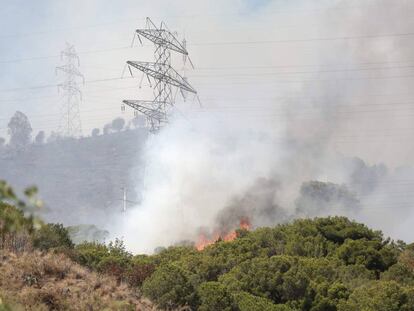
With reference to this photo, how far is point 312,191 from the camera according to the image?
359 ft

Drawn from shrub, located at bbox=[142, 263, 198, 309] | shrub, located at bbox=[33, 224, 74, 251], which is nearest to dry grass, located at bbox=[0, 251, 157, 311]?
shrub, located at bbox=[142, 263, 198, 309]

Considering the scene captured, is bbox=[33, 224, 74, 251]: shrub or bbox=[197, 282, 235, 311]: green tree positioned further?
bbox=[33, 224, 74, 251]: shrub

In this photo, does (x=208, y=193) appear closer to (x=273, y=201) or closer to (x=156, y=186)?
(x=156, y=186)

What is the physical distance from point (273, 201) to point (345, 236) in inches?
1618

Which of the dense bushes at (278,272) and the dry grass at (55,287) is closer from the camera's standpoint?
the dry grass at (55,287)

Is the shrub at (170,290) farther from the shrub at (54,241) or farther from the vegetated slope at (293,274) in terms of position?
the shrub at (54,241)

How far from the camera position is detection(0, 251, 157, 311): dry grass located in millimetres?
20766

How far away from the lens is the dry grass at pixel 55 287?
818 inches

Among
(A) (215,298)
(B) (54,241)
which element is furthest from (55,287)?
(B) (54,241)

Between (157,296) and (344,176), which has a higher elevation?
(344,176)

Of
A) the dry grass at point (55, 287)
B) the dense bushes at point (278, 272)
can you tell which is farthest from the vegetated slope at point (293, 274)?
the dry grass at point (55, 287)

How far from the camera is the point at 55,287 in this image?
2264 centimetres

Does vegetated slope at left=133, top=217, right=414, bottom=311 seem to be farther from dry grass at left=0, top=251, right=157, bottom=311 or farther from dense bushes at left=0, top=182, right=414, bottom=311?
dry grass at left=0, top=251, right=157, bottom=311

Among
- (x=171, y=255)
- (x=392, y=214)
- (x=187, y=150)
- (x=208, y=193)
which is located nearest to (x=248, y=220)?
(x=208, y=193)
